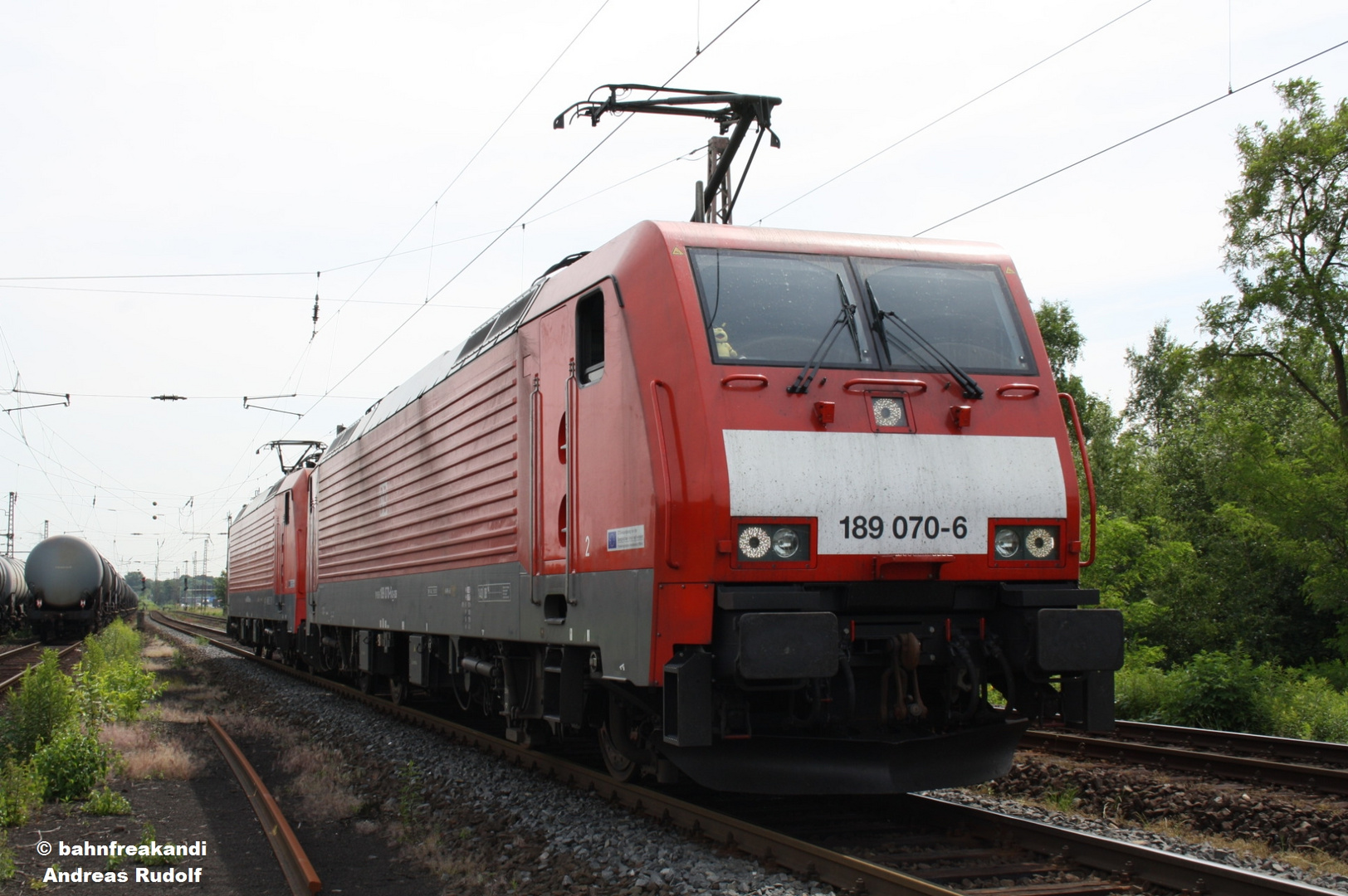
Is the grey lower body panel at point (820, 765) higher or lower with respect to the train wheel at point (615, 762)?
higher

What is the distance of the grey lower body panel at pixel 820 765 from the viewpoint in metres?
5.97

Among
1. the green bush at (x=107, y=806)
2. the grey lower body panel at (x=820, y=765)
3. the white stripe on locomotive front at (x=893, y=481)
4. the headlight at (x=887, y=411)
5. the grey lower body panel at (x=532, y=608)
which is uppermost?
the headlight at (x=887, y=411)

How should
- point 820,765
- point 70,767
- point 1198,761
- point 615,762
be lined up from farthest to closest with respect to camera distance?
1. point 70,767
2. point 1198,761
3. point 615,762
4. point 820,765

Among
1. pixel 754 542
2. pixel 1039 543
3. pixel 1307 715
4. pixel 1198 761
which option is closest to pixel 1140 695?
pixel 1307 715

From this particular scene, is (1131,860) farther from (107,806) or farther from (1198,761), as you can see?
(107,806)

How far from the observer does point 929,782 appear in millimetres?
6062

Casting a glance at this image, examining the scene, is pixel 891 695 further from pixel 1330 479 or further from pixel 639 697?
pixel 1330 479

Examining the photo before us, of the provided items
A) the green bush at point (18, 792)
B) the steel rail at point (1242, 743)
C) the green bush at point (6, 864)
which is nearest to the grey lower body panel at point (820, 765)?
the green bush at point (6, 864)

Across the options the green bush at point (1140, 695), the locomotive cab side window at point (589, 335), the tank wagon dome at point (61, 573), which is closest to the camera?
the locomotive cab side window at point (589, 335)

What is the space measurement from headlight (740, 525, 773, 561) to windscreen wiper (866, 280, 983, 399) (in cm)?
137

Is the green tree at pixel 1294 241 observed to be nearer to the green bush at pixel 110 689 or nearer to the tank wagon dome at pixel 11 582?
the green bush at pixel 110 689

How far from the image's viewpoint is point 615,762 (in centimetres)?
779

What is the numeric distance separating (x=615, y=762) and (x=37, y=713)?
548 centimetres

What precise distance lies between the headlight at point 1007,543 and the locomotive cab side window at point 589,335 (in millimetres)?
2579
